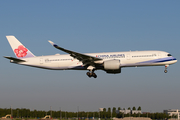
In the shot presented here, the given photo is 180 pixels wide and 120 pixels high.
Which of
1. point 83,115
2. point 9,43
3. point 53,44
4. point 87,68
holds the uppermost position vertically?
point 9,43

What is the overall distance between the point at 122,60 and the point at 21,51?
19.2 meters

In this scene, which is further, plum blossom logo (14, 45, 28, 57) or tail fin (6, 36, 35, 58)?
plum blossom logo (14, 45, 28, 57)

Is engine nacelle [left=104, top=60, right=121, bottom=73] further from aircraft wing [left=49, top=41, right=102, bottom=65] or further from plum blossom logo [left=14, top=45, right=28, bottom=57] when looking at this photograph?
plum blossom logo [left=14, top=45, right=28, bottom=57]

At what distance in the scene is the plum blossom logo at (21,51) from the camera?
151 ft

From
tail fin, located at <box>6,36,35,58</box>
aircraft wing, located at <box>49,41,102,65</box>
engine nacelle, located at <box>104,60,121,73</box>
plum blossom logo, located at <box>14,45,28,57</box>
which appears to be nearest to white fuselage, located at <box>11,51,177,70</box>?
aircraft wing, located at <box>49,41,102,65</box>

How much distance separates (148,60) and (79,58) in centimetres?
1085

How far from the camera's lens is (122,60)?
3956 centimetres

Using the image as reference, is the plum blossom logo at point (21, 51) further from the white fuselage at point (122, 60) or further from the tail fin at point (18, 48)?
the white fuselage at point (122, 60)

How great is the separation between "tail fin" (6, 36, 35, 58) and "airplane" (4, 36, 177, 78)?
1209 millimetres

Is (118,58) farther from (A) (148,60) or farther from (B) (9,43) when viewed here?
(B) (9,43)

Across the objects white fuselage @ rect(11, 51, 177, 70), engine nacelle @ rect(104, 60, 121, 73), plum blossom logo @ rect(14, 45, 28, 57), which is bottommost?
engine nacelle @ rect(104, 60, 121, 73)

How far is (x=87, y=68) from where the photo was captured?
137 ft

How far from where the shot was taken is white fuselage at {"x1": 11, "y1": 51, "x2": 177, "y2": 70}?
3922 cm

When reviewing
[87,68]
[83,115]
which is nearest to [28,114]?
[83,115]
